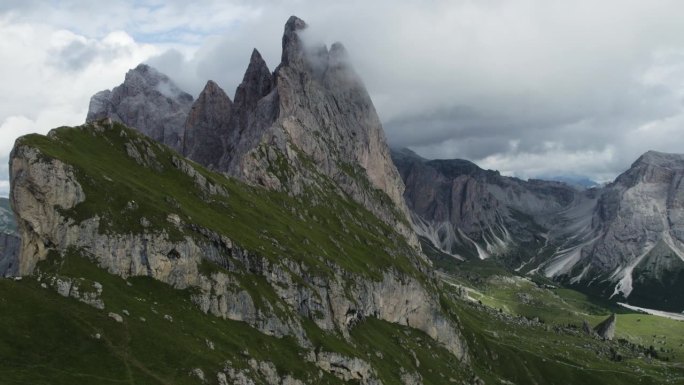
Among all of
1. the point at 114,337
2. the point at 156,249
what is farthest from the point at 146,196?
the point at 114,337

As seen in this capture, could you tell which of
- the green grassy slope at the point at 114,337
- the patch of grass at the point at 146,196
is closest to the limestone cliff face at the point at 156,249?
the patch of grass at the point at 146,196

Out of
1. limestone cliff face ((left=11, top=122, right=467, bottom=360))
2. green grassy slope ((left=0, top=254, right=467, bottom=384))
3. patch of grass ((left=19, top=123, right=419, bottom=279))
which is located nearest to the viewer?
green grassy slope ((left=0, top=254, right=467, bottom=384))

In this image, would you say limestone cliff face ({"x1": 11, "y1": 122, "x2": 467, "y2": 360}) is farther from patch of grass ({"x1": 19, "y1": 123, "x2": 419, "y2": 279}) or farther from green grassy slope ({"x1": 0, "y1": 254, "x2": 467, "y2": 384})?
green grassy slope ({"x1": 0, "y1": 254, "x2": 467, "y2": 384})

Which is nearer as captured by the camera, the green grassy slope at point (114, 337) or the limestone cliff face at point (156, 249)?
the green grassy slope at point (114, 337)

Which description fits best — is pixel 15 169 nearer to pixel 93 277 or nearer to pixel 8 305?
pixel 93 277

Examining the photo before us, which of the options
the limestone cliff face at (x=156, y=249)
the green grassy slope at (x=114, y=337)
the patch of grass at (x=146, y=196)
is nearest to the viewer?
the green grassy slope at (x=114, y=337)

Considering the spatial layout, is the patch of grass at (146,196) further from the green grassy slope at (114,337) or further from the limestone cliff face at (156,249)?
the green grassy slope at (114,337)

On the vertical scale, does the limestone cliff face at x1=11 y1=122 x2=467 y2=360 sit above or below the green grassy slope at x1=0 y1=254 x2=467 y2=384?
above

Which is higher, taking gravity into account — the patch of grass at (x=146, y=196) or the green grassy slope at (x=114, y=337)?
the patch of grass at (x=146, y=196)

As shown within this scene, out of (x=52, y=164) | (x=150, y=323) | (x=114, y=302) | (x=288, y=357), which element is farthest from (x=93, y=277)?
(x=288, y=357)

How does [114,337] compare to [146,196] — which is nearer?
[114,337]

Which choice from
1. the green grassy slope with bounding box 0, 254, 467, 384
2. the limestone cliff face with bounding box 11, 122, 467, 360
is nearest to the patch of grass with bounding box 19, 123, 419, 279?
the limestone cliff face with bounding box 11, 122, 467, 360

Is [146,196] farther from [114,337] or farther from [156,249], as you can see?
[114,337]

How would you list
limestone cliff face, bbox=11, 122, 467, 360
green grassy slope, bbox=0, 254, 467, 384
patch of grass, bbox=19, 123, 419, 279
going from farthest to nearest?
patch of grass, bbox=19, 123, 419, 279, limestone cliff face, bbox=11, 122, 467, 360, green grassy slope, bbox=0, 254, 467, 384
